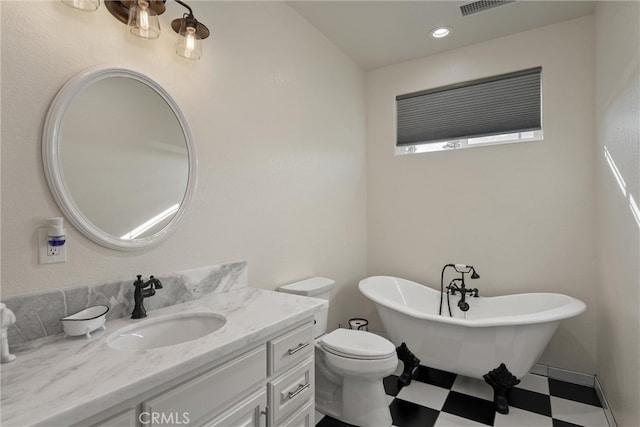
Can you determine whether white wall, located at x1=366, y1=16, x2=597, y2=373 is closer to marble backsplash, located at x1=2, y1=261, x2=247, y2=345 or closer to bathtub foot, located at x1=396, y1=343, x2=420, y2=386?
bathtub foot, located at x1=396, y1=343, x2=420, y2=386

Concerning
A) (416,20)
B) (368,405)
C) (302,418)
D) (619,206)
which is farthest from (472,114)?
(302,418)

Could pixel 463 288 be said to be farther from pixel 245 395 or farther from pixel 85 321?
pixel 85 321

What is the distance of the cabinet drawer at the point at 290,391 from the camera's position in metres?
1.33

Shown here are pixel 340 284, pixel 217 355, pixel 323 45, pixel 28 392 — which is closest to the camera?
pixel 28 392

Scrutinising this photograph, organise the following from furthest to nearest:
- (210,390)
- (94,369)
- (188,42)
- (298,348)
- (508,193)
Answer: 1. (508,193)
2. (188,42)
3. (298,348)
4. (210,390)
5. (94,369)

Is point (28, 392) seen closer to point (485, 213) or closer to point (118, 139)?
point (118, 139)

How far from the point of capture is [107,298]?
4.34 ft

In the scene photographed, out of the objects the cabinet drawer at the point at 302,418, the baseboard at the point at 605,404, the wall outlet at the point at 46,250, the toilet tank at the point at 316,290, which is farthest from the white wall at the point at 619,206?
the wall outlet at the point at 46,250

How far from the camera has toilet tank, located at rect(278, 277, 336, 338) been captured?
2.20 m

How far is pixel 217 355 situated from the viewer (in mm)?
1067

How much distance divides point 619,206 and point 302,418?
2.09 m

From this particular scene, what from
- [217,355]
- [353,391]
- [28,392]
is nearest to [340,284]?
[353,391]

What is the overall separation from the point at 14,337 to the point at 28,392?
0.40 metres

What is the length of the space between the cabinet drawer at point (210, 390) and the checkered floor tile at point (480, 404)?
113cm
